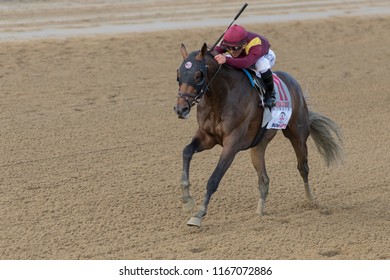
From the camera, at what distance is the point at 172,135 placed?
35.2 feet

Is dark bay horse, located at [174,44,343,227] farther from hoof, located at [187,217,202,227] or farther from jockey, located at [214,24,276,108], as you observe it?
jockey, located at [214,24,276,108]

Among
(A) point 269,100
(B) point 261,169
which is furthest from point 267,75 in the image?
(B) point 261,169

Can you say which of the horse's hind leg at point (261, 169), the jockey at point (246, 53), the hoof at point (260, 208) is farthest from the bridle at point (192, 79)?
the hoof at point (260, 208)

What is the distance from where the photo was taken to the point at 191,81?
21.9 ft

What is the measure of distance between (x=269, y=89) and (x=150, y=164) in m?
2.35

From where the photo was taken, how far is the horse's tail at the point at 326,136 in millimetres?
8492

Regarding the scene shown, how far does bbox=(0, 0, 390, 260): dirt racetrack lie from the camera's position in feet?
23.1

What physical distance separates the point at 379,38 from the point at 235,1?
234 inches

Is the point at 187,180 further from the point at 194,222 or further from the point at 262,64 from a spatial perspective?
the point at 262,64

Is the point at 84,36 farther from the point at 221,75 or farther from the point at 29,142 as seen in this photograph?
the point at 221,75

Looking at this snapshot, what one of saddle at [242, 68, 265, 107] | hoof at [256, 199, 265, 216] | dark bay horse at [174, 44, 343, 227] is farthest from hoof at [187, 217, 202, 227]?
saddle at [242, 68, 265, 107]

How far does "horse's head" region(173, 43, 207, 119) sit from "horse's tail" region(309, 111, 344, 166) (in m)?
2.09

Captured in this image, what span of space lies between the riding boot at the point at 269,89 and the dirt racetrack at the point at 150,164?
1.16 meters

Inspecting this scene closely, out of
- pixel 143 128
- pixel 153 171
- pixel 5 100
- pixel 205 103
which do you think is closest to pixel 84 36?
pixel 5 100
